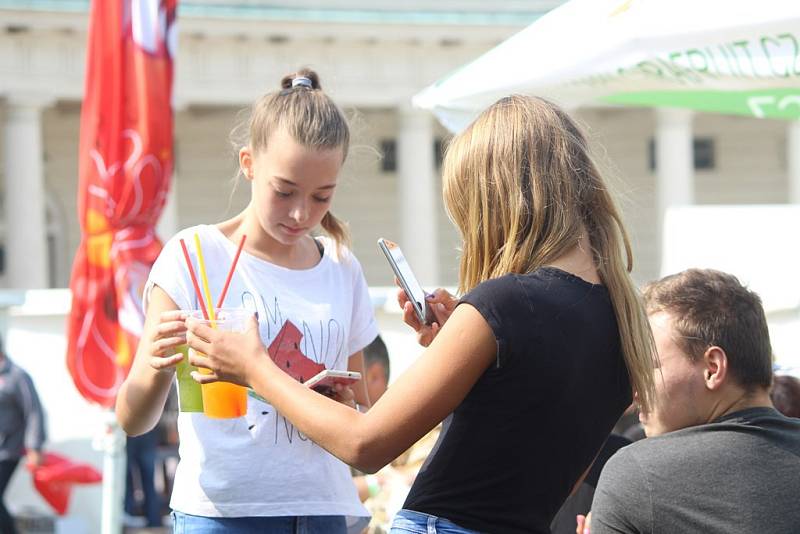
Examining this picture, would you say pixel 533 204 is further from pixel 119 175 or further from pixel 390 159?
pixel 390 159

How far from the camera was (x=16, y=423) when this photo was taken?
862 cm

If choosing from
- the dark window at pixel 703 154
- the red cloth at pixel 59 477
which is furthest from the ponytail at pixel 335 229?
the dark window at pixel 703 154

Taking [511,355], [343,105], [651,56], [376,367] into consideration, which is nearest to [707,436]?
[511,355]

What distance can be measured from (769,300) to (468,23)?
77.1ft

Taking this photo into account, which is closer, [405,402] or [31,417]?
[405,402]

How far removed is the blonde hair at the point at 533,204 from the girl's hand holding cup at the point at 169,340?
1.83ft

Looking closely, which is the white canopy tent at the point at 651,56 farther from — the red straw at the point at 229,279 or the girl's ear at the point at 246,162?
the red straw at the point at 229,279

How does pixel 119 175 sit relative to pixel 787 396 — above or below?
above

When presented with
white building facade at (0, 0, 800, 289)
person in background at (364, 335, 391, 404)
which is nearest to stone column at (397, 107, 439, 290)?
white building facade at (0, 0, 800, 289)

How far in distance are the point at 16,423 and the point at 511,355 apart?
7345 mm

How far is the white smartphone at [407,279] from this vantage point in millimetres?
2197

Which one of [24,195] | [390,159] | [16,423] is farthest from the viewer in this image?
[390,159]

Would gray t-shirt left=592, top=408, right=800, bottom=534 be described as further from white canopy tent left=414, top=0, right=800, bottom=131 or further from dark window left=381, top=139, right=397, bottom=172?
dark window left=381, top=139, right=397, bottom=172

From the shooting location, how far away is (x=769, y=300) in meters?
6.60
